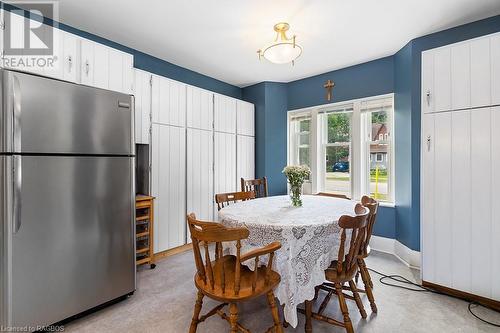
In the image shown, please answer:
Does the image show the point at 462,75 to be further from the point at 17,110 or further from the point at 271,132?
the point at 17,110

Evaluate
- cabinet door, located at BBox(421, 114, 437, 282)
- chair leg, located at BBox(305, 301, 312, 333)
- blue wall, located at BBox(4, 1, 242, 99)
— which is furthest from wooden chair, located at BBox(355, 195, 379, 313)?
blue wall, located at BBox(4, 1, 242, 99)

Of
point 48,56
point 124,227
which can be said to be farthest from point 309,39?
point 124,227

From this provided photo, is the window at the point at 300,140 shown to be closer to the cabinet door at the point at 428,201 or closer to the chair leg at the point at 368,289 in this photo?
the cabinet door at the point at 428,201

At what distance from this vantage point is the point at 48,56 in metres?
2.17

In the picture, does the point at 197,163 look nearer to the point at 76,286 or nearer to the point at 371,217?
the point at 76,286

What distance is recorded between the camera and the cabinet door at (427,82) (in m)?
2.39

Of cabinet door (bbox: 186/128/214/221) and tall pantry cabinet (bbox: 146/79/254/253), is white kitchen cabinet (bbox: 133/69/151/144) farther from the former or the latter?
cabinet door (bbox: 186/128/214/221)

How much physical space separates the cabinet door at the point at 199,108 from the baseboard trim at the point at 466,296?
3290 millimetres

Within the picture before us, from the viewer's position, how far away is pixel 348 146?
156 inches

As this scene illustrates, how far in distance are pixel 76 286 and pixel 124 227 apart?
0.53m

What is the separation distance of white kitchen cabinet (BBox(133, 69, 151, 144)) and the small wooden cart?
29.6 inches

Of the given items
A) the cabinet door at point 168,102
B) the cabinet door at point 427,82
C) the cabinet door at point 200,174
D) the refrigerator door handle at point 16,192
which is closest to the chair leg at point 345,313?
the cabinet door at point 427,82

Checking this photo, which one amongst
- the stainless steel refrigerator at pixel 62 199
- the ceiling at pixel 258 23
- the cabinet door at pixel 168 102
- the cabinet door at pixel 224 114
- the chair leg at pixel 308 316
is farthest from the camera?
the cabinet door at pixel 224 114

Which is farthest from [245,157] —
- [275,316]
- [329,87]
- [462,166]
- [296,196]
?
[275,316]
